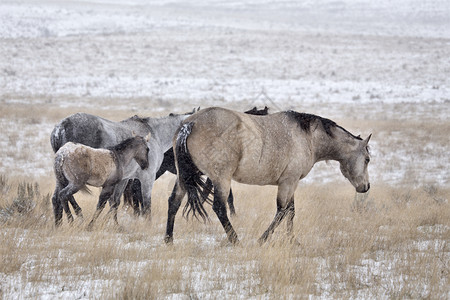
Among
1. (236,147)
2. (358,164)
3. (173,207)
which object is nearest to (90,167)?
(173,207)

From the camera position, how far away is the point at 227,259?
4711 millimetres

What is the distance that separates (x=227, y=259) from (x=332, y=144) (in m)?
2.43

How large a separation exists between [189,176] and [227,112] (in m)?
0.88

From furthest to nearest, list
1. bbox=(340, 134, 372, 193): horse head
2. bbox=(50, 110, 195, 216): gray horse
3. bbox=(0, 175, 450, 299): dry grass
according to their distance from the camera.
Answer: bbox=(50, 110, 195, 216): gray horse → bbox=(340, 134, 372, 193): horse head → bbox=(0, 175, 450, 299): dry grass

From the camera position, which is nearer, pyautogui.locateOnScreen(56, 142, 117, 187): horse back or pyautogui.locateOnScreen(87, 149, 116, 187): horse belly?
pyautogui.locateOnScreen(56, 142, 117, 187): horse back

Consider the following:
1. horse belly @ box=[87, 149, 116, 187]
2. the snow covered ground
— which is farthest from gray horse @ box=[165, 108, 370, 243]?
the snow covered ground

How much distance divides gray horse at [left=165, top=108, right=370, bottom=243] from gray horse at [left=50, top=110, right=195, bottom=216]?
5.80ft

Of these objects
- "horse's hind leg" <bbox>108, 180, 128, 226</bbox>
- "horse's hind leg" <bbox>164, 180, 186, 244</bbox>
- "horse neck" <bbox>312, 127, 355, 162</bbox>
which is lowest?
"horse's hind leg" <bbox>108, 180, 128, 226</bbox>

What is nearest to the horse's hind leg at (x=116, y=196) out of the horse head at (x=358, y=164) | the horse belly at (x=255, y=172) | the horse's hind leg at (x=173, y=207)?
the horse's hind leg at (x=173, y=207)

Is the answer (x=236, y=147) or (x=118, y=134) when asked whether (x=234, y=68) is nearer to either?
(x=118, y=134)

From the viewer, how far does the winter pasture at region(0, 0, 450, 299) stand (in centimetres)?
429

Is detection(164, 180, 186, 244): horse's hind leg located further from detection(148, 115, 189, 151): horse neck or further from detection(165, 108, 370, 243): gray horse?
detection(148, 115, 189, 151): horse neck

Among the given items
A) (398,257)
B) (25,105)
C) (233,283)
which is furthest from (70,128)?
(25,105)

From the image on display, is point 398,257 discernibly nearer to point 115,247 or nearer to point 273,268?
point 273,268
